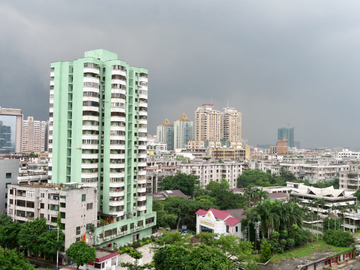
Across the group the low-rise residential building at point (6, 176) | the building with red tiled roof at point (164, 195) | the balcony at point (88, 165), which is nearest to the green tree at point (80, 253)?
the balcony at point (88, 165)

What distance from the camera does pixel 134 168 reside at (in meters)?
43.1

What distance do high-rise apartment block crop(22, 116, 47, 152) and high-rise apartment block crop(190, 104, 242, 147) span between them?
77.9 meters

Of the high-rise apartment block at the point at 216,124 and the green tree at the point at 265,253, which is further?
the high-rise apartment block at the point at 216,124

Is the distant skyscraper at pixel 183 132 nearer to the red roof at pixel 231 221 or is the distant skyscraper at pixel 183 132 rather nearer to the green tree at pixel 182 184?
the green tree at pixel 182 184

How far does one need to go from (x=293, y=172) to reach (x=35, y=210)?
85658 mm

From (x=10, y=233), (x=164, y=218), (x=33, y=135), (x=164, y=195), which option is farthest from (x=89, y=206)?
(x=33, y=135)

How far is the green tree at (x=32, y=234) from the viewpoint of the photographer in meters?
32.0

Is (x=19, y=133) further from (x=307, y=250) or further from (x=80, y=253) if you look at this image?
(x=307, y=250)

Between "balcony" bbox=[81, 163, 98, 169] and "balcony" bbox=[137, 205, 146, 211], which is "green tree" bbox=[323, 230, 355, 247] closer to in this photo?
"balcony" bbox=[137, 205, 146, 211]

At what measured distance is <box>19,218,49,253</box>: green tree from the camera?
105 ft

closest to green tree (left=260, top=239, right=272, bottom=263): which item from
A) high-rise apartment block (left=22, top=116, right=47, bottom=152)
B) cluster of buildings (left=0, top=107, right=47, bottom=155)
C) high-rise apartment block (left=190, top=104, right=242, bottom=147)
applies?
cluster of buildings (left=0, top=107, right=47, bottom=155)

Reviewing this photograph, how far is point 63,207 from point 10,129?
12098cm

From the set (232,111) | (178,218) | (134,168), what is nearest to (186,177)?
(178,218)

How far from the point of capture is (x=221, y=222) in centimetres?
3988
